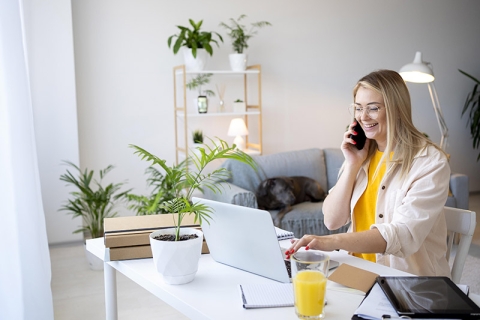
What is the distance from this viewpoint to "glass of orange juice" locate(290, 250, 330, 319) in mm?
1286

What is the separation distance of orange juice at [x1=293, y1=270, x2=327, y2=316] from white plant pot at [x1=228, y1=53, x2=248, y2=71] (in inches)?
156

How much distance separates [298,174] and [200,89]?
48.9 inches

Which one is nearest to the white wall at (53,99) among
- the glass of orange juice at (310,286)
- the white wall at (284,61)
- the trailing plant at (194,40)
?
the white wall at (284,61)

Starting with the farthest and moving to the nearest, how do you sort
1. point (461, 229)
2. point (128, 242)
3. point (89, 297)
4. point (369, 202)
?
point (89, 297)
point (369, 202)
point (461, 229)
point (128, 242)

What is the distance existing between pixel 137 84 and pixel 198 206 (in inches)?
144

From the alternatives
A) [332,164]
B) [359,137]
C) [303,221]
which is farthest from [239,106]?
[359,137]

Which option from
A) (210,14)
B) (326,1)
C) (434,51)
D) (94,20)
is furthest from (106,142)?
(434,51)

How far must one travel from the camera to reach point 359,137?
2166mm

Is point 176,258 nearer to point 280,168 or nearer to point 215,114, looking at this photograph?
point 280,168

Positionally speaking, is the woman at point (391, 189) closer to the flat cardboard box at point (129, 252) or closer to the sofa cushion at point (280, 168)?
the flat cardboard box at point (129, 252)

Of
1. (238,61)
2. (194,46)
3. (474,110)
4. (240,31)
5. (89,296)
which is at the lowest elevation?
(89,296)

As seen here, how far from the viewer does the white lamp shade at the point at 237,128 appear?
5.10m

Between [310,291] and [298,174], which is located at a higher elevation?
[310,291]

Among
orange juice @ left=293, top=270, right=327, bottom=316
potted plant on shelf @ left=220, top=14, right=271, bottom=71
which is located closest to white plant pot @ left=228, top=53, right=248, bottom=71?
potted plant on shelf @ left=220, top=14, right=271, bottom=71
